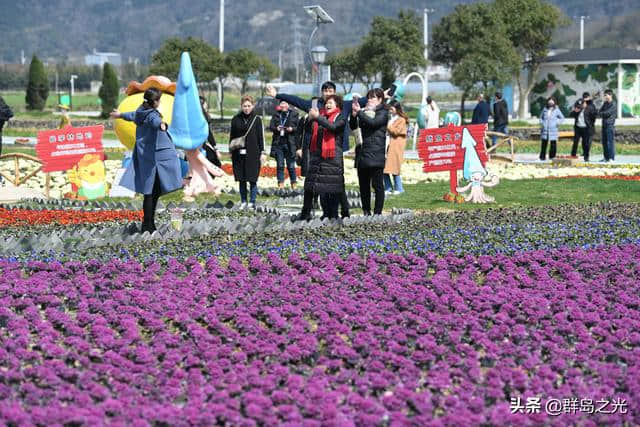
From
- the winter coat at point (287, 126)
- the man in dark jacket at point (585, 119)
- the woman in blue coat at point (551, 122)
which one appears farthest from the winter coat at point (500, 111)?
the winter coat at point (287, 126)

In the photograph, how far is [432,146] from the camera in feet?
47.4

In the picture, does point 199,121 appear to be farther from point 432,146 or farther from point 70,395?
point 70,395

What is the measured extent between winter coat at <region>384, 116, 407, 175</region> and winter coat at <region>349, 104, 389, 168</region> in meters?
2.63

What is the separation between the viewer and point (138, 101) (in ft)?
47.8

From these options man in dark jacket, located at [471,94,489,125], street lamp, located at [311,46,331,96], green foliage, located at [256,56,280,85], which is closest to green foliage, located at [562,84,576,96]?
green foliage, located at [256,56,280,85]

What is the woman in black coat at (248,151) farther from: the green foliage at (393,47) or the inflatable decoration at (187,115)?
the green foliage at (393,47)

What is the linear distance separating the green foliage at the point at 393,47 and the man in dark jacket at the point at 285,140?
37.2 m

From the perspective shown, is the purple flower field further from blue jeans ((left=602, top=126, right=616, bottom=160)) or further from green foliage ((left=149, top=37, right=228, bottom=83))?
green foliage ((left=149, top=37, right=228, bottom=83))

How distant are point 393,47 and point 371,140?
42.6 meters

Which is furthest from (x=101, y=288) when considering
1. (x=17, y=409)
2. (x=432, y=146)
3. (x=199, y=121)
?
(x=432, y=146)

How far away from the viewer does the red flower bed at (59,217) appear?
469 inches

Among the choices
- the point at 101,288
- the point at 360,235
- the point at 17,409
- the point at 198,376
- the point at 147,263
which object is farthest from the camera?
the point at 360,235

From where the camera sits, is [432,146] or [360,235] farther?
[432,146]

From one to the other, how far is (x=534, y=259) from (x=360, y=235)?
1.84 metres
